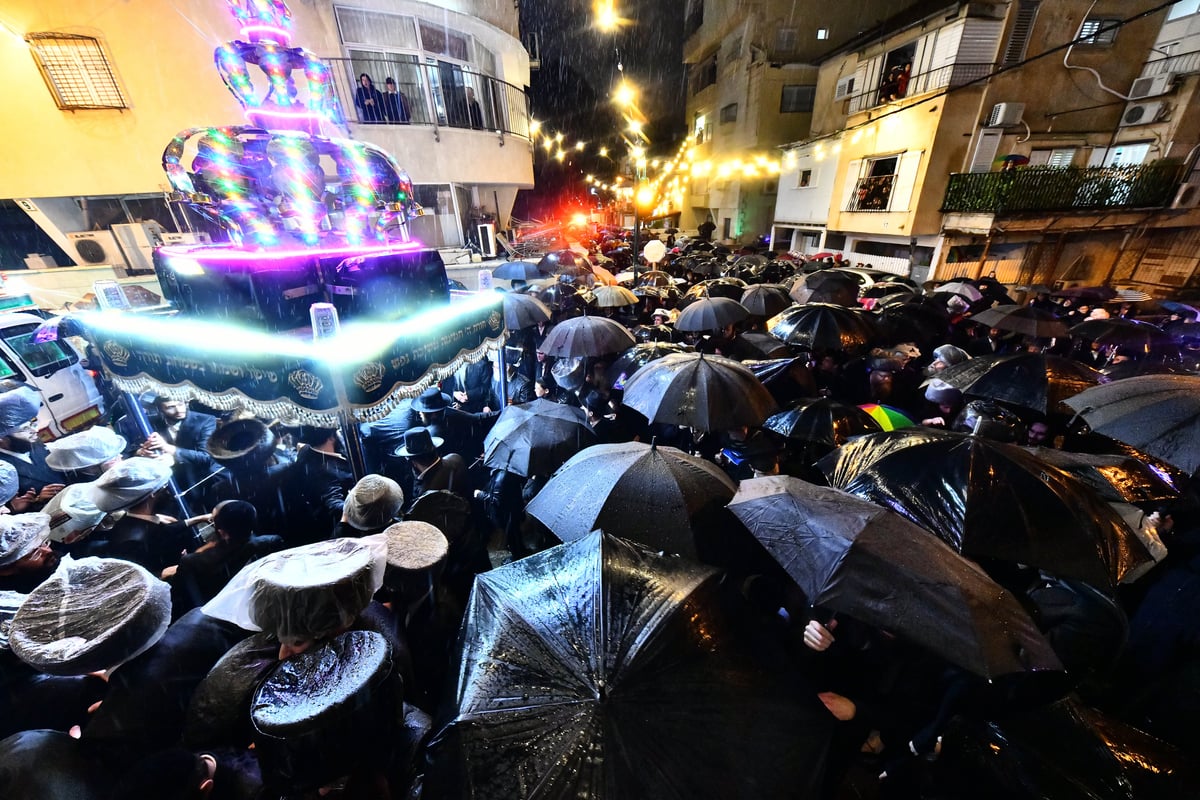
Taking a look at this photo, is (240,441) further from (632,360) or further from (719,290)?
(719,290)

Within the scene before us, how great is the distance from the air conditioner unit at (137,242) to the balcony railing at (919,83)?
2547 cm

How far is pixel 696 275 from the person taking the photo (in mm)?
18016

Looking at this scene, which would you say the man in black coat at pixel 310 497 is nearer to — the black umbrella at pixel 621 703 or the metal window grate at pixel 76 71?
the black umbrella at pixel 621 703

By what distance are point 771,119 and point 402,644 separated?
3382 centimetres

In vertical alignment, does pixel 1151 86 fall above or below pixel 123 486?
above

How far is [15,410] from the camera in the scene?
498 centimetres

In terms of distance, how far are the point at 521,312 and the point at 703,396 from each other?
4.44 m

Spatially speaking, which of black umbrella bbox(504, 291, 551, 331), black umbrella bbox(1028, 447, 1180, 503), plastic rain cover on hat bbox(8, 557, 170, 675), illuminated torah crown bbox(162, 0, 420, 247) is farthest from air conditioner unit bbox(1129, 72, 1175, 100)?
plastic rain cover on hat bbox(8, 557, 170, 675)

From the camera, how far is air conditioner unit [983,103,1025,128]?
53.7ft

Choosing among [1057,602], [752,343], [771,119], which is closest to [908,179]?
[771,119]

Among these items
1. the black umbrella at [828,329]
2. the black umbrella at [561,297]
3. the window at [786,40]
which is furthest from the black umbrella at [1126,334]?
the window at [786,40]

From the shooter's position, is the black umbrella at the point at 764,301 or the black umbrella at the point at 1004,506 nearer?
the black umbrella at the point at 1004,506

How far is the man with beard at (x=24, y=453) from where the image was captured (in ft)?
14.8

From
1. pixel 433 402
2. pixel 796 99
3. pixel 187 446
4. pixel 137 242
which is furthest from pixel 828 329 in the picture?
pixel 796 99
